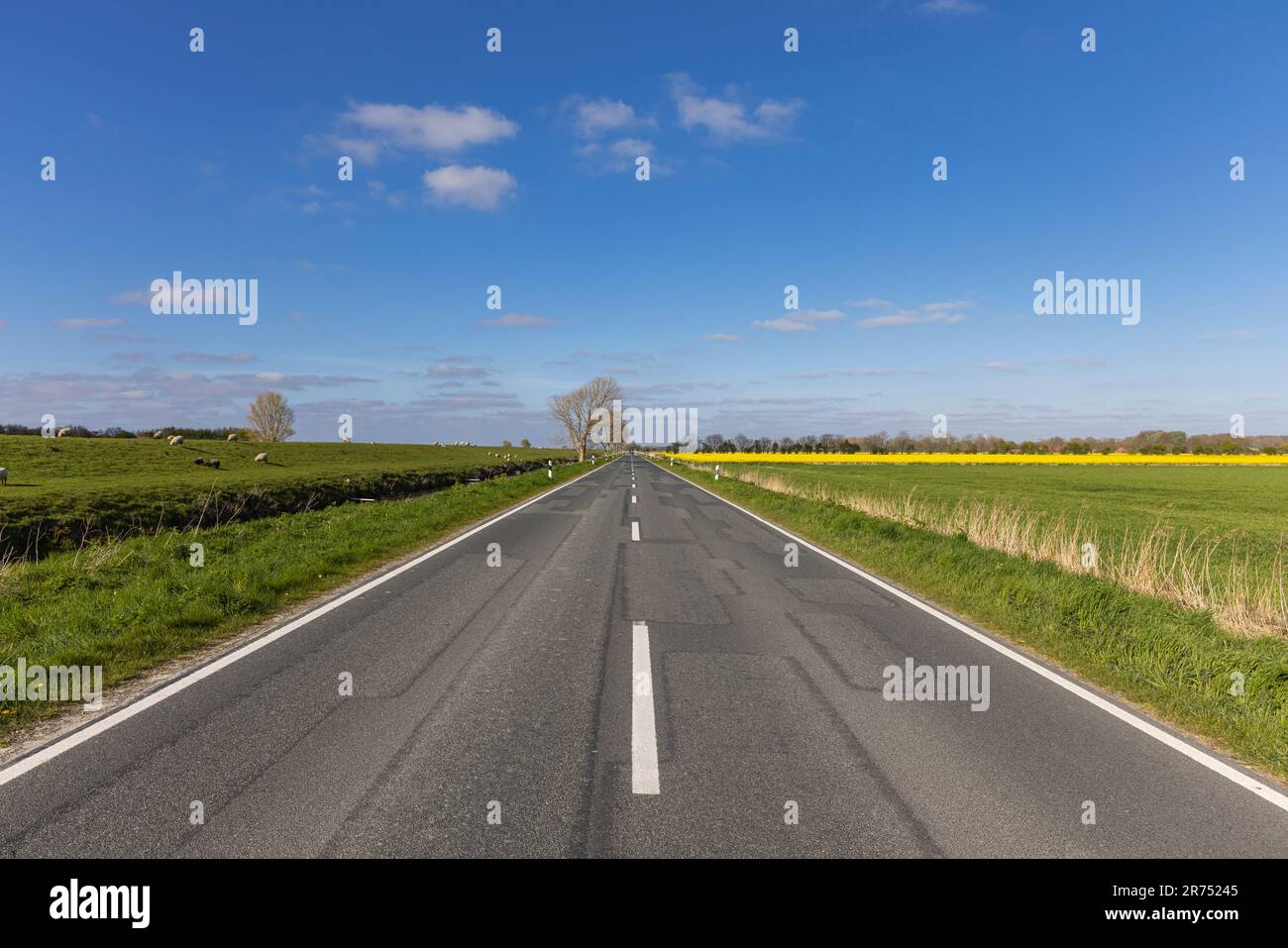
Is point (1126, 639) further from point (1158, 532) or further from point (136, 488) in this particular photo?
point (136, 488)

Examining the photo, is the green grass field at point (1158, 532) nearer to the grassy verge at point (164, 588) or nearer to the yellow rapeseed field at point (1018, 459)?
the grassy verge at point (164, 588)

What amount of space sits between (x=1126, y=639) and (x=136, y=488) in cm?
2497

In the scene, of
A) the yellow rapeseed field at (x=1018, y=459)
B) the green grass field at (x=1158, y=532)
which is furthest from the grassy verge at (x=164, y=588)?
the yellow rapeseed field at (x=1018, y=459)

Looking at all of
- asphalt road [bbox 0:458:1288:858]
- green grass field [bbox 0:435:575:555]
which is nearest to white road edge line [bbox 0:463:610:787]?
asphalt road [bbox 0:458:1288:858]

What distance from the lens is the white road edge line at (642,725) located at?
3.67 metres

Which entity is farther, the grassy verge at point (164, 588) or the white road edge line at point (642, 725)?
the grassy verge at point (164, 588)

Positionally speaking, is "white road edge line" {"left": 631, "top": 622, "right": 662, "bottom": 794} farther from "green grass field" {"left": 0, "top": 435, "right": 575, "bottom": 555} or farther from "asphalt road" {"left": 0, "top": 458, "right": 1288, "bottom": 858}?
"green grass field" {"left": 0, "top": 435, "right": 575, "bottom": 555}

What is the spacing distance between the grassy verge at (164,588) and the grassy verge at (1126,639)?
8617 mm

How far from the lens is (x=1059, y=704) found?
5148 mm

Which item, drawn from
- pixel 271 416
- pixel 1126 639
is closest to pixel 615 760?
pixel 1126 639

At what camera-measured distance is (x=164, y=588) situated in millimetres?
8156
